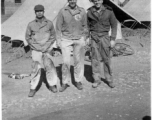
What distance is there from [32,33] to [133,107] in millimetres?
2311

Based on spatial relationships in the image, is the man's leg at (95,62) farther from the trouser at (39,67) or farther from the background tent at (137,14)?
the background tent at (137,14)

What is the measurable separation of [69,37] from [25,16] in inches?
218

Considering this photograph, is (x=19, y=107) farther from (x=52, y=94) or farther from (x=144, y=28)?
(x=144, y=28)

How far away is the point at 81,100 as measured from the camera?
486 cm

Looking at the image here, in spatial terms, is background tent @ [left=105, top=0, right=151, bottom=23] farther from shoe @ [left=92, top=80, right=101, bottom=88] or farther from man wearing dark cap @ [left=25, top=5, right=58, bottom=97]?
man wearing dark cap @ [left=25, top=5, right=58, bottom=97]

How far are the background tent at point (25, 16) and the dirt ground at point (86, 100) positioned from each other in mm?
2907


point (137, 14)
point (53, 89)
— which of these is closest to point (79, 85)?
point (53, 89)

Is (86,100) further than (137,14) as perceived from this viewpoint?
No

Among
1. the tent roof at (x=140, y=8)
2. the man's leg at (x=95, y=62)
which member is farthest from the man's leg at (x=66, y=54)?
the tent roof at (x=140, y=8)

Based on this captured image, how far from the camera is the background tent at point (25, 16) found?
9323 mm

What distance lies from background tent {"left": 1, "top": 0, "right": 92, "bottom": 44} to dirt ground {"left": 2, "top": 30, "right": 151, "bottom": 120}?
2907mm

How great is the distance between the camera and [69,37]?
16.9 ft

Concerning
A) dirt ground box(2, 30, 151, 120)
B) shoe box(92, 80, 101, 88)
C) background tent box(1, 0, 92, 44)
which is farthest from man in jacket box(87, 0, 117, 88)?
background tent box(1, 0, 92, 44)

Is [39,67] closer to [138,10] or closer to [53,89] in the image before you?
[53,89]
